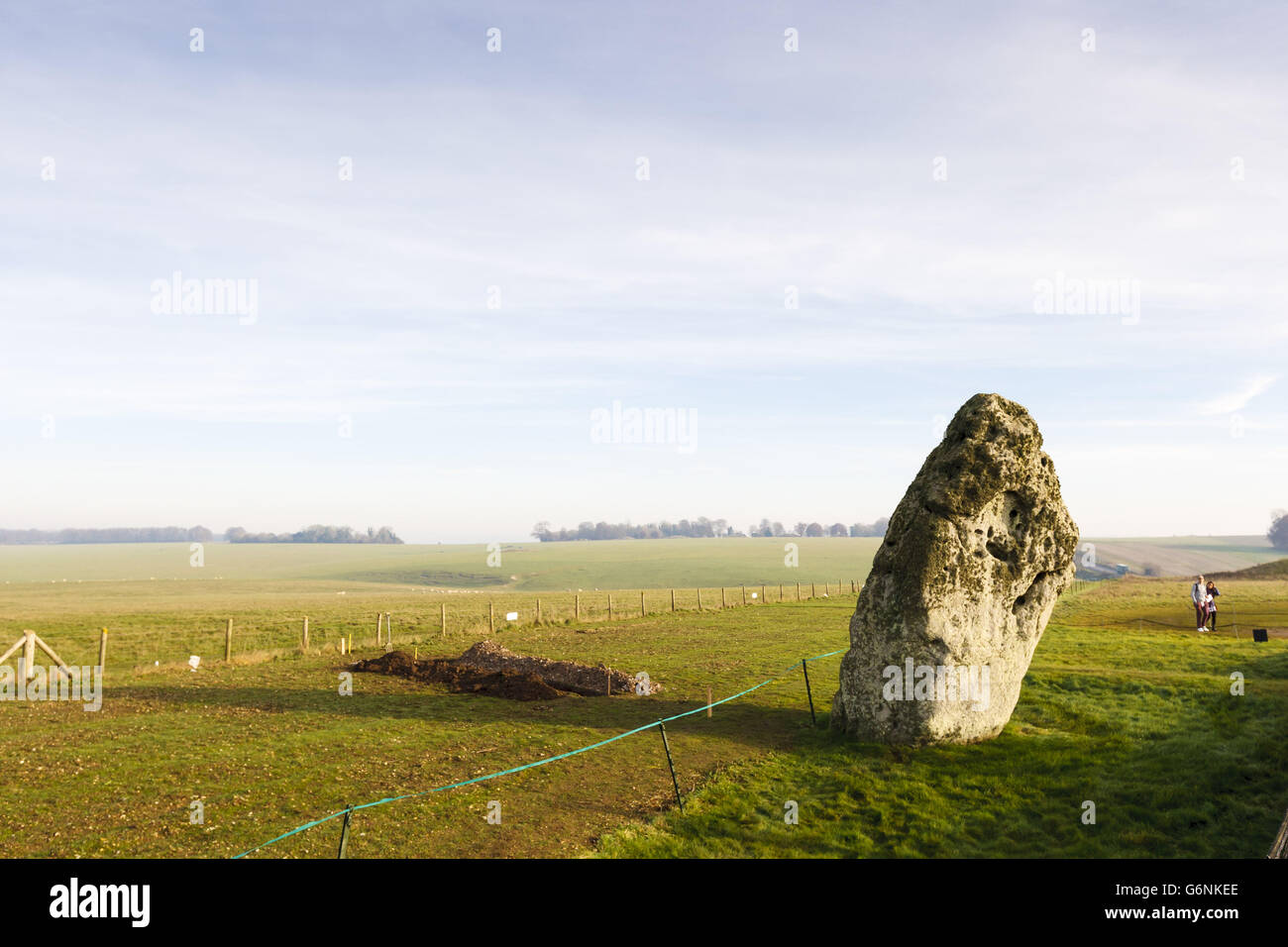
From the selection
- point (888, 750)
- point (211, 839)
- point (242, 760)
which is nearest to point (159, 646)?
point (242, 760)

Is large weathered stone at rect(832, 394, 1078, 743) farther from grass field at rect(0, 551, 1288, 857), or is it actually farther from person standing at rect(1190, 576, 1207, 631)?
person standing at rect(1190, 576, 1207, 631)

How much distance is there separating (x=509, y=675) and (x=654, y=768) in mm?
11550

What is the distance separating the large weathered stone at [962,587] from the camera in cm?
1791

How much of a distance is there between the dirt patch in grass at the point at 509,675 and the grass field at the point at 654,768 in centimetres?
78

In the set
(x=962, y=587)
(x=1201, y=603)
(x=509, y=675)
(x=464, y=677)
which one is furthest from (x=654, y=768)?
(x=1201, y=603)

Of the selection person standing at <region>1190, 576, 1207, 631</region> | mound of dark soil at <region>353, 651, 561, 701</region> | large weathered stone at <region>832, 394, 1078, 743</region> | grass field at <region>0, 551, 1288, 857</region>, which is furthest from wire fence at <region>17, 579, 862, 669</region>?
person standing at <region>1190, 576, 1207, 631</region>

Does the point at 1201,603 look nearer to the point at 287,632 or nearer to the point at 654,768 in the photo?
the point at 654,768

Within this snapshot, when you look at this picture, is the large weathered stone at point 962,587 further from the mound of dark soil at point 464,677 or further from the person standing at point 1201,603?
the person standing at point 1201,603

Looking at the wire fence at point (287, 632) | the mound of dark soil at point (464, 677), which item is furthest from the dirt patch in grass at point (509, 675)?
the wire fence at point (287, 632)

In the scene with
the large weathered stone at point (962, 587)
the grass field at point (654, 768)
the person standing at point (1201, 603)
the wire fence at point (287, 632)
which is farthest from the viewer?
the wire fence at point (287, 632)

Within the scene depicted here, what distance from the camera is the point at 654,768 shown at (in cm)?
1750

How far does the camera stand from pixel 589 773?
56.2ft
